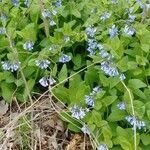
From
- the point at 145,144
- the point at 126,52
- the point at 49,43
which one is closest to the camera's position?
the point at 145,144

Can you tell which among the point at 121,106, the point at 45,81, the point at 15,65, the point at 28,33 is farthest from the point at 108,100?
the point at 28,33

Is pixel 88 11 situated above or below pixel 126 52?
above

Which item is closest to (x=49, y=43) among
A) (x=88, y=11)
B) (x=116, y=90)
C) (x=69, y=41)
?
(x=69, y=41)

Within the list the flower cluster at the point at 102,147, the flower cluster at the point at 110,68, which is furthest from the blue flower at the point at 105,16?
the flower cluster at the point at 102,147

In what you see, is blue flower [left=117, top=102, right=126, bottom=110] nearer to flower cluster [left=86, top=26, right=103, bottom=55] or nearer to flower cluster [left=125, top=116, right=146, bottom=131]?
flower cluster [left=125, top=116, right=146, bottom=131]

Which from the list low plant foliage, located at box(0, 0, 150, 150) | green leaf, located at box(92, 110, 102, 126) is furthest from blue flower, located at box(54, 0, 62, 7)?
green leaf, located at box(92, 110, 102, 126)

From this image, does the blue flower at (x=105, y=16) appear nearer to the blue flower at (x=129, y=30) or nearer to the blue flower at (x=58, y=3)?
the blue flower at (x=129, y=30)

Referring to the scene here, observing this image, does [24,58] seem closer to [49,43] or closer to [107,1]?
[49,43]

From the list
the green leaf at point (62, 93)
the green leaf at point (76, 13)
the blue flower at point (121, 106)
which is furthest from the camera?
the green leaf at point (76, 13)
